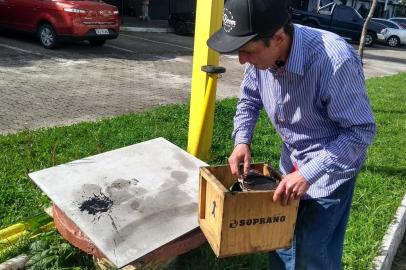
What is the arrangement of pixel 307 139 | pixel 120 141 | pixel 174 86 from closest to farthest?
pixel 307 139, pixel 120 141, pixel 174 86

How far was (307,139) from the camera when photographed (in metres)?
2.18

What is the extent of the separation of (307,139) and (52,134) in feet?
12.4

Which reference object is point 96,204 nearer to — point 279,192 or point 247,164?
point 247,164

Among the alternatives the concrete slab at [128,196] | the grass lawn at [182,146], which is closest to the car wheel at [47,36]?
the grass lawn at [182,146]

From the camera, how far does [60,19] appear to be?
34.7 feet

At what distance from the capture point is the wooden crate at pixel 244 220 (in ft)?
6.63

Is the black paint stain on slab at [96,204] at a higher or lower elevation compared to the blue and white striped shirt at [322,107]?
lower

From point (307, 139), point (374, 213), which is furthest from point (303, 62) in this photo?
point (374, 213)

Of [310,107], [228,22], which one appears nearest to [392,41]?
[310,107]

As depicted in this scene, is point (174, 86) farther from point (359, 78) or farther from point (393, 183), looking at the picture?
A: point (359, 78)

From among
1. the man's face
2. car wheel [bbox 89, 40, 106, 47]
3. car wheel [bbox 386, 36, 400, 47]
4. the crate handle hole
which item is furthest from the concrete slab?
car wheel [bbox 386, 36, 400, 47]

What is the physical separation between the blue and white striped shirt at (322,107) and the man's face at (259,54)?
0.28 ft

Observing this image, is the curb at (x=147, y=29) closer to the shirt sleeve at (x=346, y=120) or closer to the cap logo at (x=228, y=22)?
the cap logo at (x=228, y=22)

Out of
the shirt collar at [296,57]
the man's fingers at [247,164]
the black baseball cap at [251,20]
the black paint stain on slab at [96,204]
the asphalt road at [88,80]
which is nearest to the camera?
the black baseball cap at [251,20]
